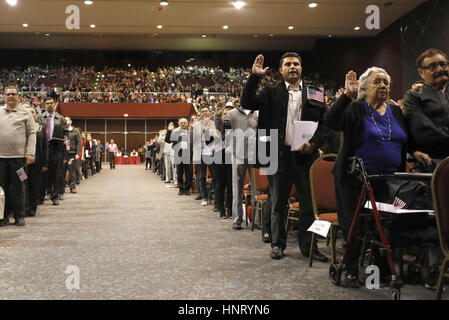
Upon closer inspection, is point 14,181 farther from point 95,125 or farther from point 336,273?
point 95,125

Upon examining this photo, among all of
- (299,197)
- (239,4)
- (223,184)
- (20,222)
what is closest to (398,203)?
(299,197)

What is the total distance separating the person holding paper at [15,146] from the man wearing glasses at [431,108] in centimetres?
441

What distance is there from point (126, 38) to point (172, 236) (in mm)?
21951

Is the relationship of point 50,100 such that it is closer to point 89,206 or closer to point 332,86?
point 89,206

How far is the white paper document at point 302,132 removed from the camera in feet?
12.1

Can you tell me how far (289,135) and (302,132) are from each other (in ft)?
0.66

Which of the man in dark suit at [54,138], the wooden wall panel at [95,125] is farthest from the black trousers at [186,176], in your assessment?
the wooden wall panel at [95,125]

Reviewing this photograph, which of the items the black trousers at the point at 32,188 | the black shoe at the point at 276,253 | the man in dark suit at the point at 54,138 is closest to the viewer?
the black shoe at the point at 276,253

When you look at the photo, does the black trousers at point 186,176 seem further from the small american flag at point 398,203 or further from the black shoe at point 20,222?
the small american flag at point 398,203

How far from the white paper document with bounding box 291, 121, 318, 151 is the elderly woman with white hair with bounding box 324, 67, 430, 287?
2.09 ft

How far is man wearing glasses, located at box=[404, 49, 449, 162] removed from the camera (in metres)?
3.10

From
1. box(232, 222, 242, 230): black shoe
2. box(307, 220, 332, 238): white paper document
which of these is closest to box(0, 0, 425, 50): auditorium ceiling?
box(232, 222, 242, 230): black shoe

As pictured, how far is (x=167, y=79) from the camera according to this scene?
28.7m
